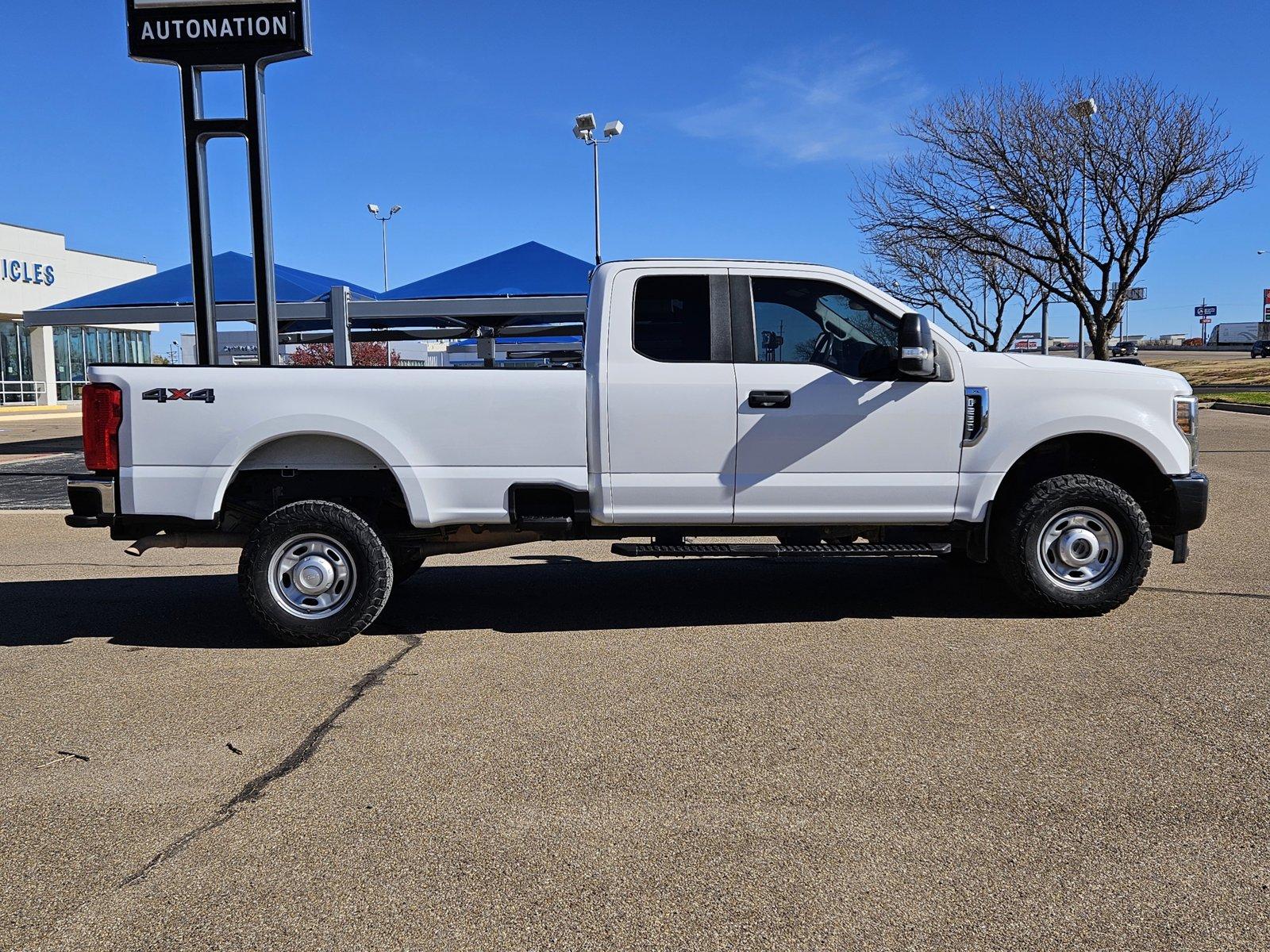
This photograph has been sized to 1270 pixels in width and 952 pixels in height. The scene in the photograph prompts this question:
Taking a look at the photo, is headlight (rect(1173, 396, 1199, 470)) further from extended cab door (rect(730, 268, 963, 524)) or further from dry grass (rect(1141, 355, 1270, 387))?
dry grass (rect(1141, 355, 1270, 387))

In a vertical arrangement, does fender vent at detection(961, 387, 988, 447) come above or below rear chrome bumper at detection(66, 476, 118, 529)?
above

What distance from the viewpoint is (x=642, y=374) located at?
5.97 m

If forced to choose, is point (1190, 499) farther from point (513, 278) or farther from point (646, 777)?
point (513, 278)

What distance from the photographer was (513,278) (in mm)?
17812

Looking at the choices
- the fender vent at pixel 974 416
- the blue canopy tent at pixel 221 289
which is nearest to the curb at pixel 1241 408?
the blue canopy tent at pixel 221 289

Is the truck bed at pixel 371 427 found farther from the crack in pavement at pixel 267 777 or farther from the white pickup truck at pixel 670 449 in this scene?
the crack in pavement at pixel 267 777

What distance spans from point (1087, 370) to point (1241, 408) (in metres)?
27.6

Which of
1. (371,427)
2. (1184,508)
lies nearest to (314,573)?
(371,427)

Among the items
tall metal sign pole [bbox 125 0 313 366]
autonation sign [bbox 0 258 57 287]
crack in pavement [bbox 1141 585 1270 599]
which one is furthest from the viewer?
autonation sign [bbox 0 258 57 287]

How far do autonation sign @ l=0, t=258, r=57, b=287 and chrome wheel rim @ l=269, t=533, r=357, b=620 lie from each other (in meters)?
39.9

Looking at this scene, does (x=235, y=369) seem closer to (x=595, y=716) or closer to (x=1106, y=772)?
(x=595, y=716)

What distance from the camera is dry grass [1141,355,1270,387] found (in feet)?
153

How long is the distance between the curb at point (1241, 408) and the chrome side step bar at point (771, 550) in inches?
1014

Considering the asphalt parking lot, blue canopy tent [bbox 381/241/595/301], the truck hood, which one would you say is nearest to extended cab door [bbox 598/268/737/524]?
the asphalt parking lot
